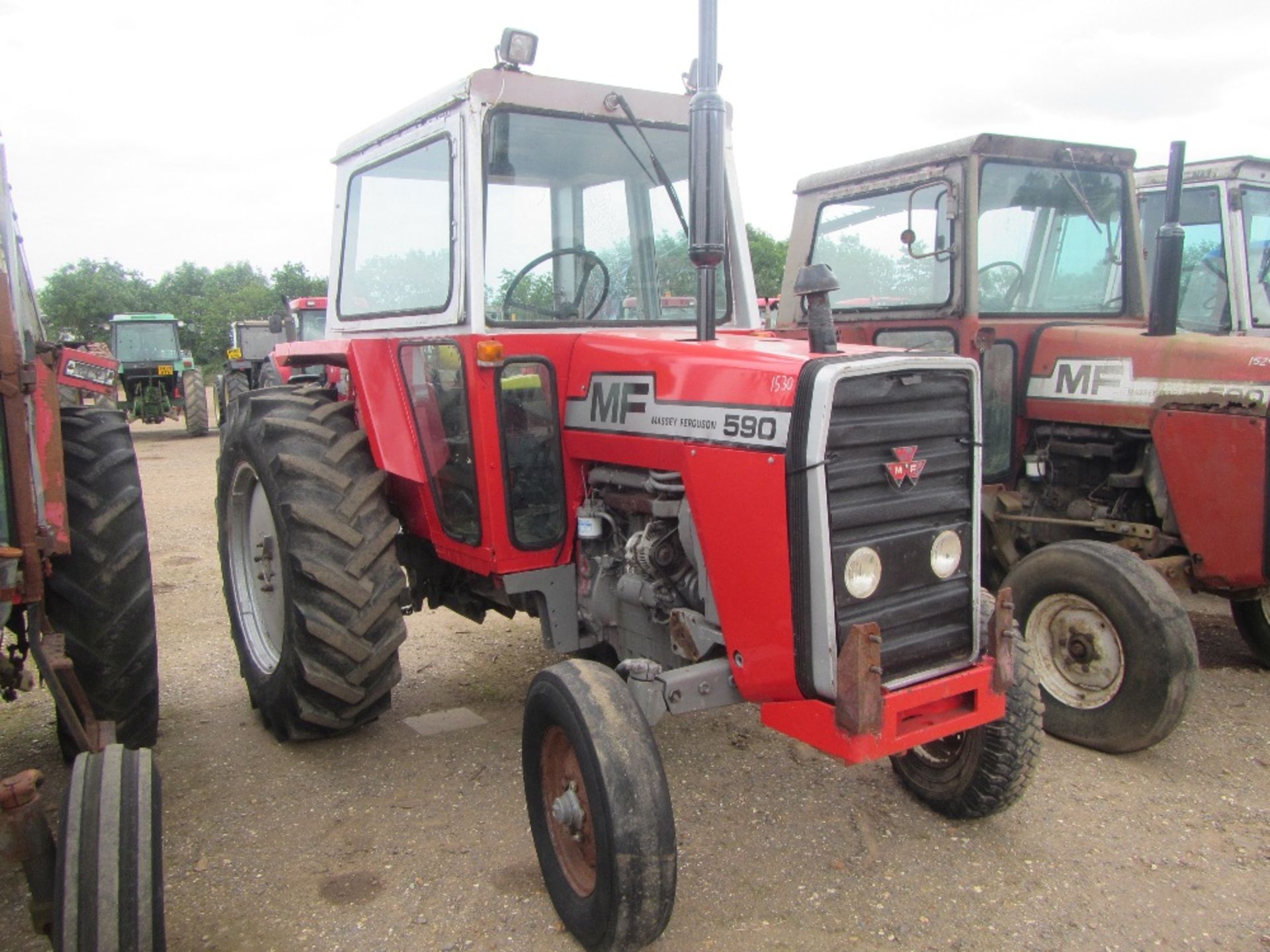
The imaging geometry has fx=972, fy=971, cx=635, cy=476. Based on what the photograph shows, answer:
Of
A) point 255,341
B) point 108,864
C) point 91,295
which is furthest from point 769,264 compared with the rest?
point 91,295

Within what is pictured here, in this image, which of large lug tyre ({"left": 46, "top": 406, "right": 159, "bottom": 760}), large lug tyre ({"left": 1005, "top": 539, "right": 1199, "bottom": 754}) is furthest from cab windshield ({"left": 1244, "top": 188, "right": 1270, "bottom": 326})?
large lug tyre ({"left": 46, "top": 406, "right": 159, "bottom": 760})

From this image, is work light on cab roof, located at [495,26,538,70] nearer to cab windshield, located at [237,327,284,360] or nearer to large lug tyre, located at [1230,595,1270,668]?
large lug tyre, located at [1230,595,1270,668]

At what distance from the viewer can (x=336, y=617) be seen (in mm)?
3342

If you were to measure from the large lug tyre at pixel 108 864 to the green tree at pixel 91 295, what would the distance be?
38729 millimetres

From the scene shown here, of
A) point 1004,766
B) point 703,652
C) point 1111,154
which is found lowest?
point 1004,766

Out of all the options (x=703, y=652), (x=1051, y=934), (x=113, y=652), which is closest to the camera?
(x=1051, y=934)

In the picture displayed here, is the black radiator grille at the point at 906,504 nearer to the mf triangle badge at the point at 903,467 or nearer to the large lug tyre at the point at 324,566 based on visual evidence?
the mf triangle badge at the point at 903,467

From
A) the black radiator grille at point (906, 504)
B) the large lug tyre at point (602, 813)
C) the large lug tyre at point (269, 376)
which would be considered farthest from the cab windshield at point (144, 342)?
the black radiator grille at point (906, 504)

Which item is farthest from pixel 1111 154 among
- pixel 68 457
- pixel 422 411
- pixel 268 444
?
pixel 68 457

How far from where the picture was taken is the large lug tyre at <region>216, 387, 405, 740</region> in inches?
132

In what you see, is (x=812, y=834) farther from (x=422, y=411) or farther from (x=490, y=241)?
(x=490, y=241)

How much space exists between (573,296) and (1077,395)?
260 cm

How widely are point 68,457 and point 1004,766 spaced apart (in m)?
3.26

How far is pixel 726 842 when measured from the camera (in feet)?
9.96
